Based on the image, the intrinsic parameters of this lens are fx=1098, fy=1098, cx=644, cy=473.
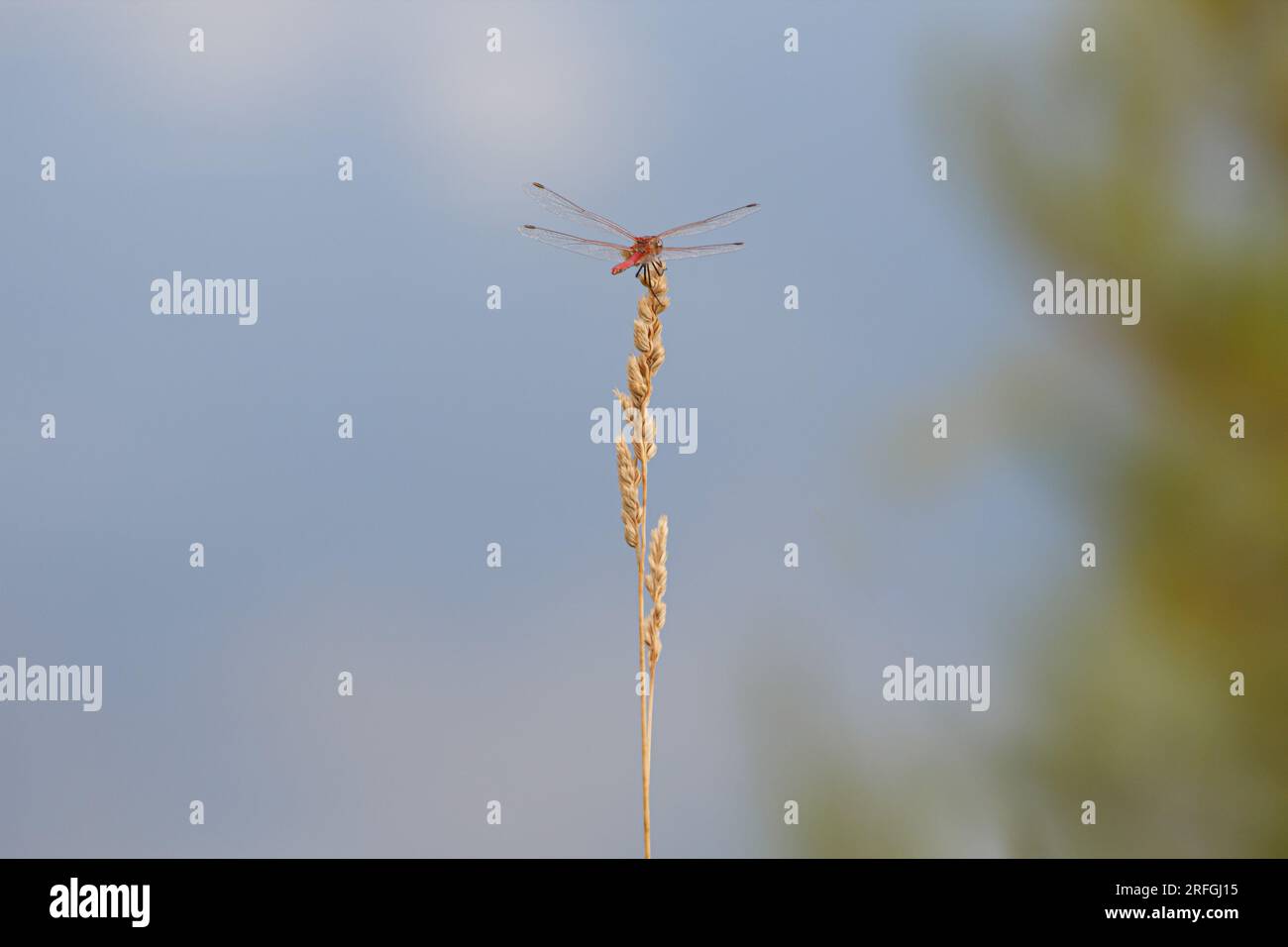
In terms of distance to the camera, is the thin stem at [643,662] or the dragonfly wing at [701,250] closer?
the thin stem at [643,662]

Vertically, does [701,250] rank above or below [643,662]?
above

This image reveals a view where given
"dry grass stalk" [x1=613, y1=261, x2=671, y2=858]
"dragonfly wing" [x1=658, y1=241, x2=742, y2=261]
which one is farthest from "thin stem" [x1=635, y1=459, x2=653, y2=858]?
"dragonfly wing" [x1=658, y1=241, x2=742, y2=261]

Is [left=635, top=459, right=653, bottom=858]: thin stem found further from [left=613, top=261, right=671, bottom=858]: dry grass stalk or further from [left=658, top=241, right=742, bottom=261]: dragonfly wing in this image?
[left=658, top=241, right=742, bottom=261]: dragonfly wing

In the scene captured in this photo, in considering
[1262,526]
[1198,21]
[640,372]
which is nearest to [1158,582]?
[1262,526]

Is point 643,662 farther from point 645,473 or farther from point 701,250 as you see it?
point 701,250

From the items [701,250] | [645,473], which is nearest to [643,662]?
[645,473]

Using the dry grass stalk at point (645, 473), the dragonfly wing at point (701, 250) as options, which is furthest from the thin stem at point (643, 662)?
the dragonfly wing at point (701, 250)

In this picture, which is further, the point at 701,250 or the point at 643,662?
the point at 701,250

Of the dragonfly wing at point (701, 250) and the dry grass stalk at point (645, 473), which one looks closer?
the dry grass stalk at point (645, 473)

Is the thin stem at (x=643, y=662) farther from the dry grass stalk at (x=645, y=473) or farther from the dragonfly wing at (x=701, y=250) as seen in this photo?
the dragonfly wing at (x=701, y=250)

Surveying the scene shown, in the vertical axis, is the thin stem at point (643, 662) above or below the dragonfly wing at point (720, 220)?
below

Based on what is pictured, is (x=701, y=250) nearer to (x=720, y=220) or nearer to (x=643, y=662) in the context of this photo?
(x=720, y=220)
